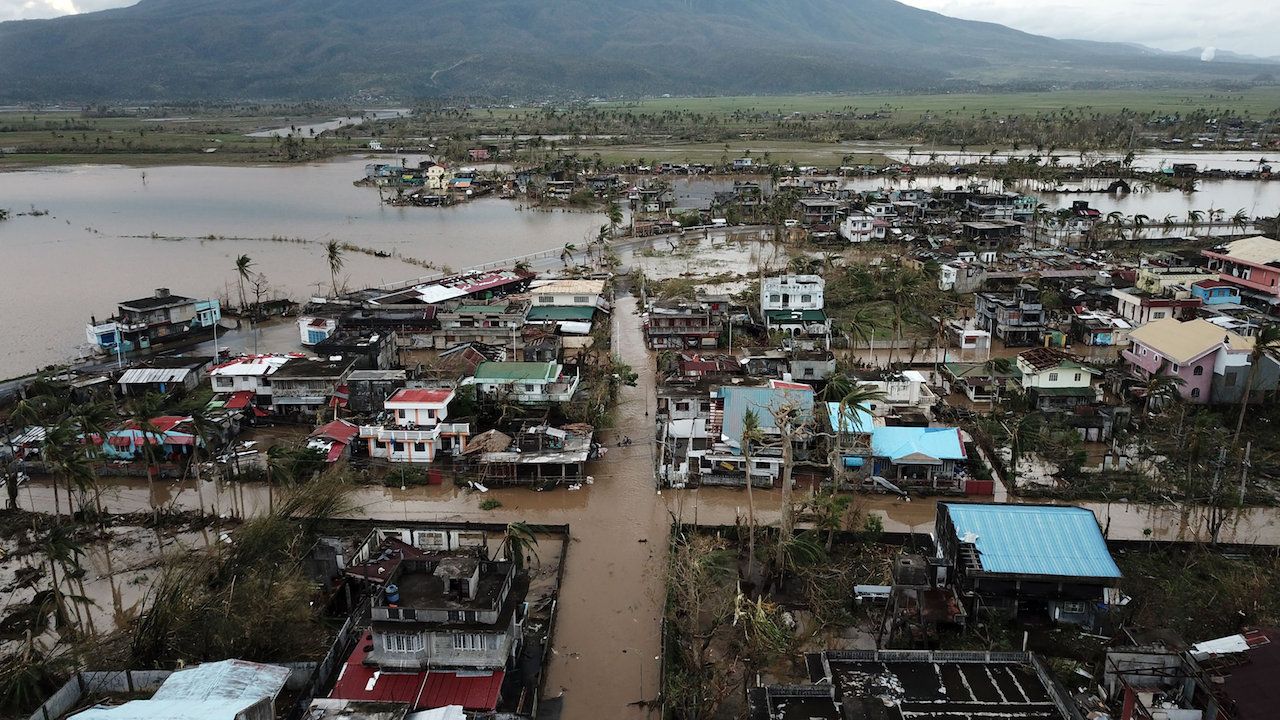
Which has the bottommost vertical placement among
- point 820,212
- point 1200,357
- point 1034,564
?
point 1034,564

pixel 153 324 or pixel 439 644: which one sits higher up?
pixel 153 324

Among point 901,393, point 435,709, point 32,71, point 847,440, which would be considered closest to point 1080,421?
point 901,393

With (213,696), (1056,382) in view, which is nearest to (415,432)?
(213,696)

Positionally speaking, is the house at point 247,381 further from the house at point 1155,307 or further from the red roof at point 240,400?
the house at point 1155,307

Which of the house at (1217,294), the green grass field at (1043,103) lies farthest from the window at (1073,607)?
the green grass field at (1043,103)

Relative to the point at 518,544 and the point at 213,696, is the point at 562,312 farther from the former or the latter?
the point at 213,696
